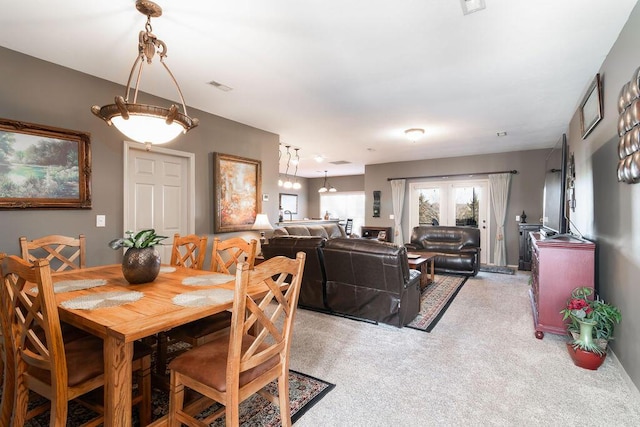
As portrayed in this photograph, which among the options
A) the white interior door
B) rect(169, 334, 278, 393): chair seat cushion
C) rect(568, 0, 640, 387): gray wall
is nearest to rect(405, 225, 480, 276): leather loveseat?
rect(568, 0, 640, 387): gray wall

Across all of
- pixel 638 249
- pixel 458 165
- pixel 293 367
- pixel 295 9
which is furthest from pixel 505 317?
pixel 458 165

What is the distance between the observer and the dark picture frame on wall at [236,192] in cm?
441

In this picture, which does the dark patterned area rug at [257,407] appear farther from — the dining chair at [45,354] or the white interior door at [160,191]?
the white interior door at [160,191]

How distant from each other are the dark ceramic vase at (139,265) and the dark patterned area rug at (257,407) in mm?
753

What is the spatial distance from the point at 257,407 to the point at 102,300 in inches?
42.3

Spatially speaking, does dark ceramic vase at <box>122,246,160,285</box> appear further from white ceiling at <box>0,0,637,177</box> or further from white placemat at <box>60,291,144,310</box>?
white ceiling at <box>0,0,637,177</box>

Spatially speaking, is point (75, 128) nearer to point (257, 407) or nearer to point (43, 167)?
point (43, 167)

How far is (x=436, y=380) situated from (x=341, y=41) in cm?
263

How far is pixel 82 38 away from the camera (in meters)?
2.47

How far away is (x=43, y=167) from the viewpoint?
111 inches

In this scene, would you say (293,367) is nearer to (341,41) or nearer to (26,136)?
(341,41)

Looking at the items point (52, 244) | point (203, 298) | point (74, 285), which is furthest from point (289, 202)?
point (203, 298)

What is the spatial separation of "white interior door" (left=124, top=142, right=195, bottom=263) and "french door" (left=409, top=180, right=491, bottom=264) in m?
5.68

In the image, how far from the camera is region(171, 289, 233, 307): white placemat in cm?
160
